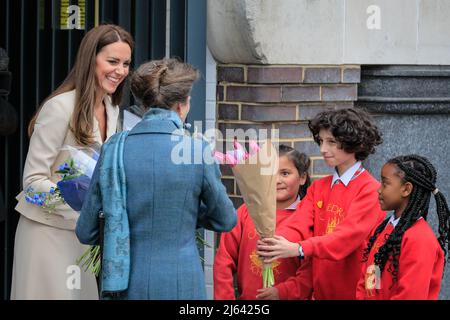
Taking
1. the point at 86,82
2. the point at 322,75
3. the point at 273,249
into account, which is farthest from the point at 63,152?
the point at 322,75

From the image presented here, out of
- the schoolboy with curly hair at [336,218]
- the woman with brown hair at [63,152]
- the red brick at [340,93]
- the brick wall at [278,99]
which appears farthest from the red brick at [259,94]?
the woman with brown hair at [63,152]

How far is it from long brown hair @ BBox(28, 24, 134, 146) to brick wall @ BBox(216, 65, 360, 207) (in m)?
1.12

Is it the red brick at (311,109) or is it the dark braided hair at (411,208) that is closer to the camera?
the dark braided hair at (411,208)

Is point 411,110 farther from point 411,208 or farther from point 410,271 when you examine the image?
point 410,271

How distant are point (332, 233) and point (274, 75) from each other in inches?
57.7

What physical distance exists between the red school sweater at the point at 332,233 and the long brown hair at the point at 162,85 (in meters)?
1.07

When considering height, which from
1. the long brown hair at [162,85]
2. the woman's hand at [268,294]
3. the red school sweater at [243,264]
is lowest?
the woman's hand at [268,294]

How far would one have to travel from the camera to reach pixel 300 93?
646 centimetres

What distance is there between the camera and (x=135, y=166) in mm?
4391

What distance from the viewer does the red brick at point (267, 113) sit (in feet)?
20.8

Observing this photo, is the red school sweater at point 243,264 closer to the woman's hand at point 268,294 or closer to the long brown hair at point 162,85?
the woman's hand at point 268,294

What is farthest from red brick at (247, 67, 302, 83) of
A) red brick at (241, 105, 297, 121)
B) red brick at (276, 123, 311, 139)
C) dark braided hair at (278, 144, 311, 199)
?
dark braided hair at (278, 144, 311, 199)

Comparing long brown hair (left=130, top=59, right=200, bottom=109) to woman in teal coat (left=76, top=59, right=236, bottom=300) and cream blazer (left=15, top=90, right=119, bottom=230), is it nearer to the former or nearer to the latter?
woman in teal coat (left=76, top=59, right=236, bottom=300)

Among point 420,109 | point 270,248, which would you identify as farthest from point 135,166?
point 420,109
